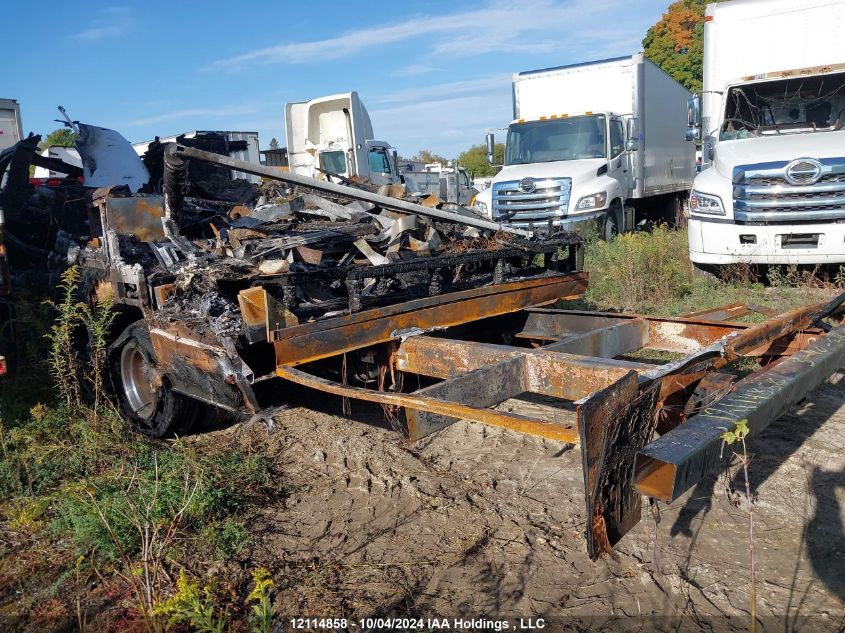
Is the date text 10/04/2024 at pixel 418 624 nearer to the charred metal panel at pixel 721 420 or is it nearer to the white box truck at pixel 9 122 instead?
the charred metal panel at pixel 721 420

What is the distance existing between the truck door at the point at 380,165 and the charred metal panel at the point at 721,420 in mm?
12514

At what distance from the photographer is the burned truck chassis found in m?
2.23

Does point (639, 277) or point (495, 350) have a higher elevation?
point (495, 350)

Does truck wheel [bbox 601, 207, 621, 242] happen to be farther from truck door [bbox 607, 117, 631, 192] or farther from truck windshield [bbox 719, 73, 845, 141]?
truck windshield [bbox 719, 73, 845, 141]

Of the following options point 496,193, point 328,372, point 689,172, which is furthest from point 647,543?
point 689,172

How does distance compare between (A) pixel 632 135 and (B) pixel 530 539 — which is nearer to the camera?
(B) pixel 530 539

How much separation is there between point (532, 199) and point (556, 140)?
1580 millimetres

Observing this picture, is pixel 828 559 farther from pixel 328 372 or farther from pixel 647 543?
pixel 328 372

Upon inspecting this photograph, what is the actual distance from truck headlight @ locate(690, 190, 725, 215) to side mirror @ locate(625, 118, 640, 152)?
440cm

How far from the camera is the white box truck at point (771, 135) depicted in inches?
279

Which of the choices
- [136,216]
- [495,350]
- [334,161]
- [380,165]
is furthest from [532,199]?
[495,350]

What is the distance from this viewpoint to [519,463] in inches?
150

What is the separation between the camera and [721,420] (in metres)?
2.35

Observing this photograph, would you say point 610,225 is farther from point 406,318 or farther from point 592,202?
point 406,318
